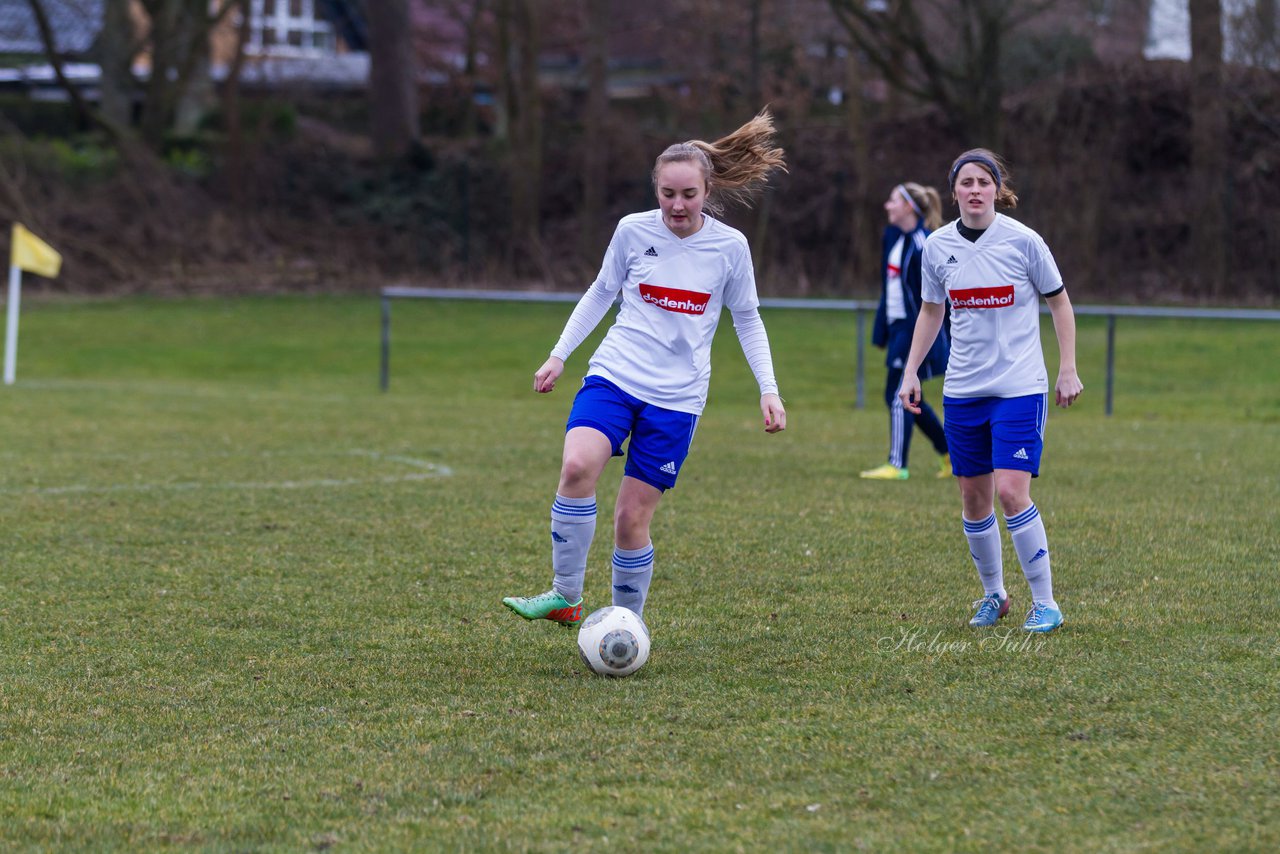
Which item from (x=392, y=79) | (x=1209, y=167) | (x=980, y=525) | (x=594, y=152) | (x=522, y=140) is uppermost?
(x=392, y=79)

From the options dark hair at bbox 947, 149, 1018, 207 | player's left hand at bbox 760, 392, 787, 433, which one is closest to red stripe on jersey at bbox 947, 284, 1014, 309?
dark hair at bbox 947, 149, 1018, 207

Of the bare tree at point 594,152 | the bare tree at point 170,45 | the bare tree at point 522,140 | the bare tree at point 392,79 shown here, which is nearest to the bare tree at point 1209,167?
the bare tree at point 594,152

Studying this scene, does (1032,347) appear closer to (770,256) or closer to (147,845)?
(147,845)

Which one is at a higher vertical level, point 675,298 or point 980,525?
point 675,298

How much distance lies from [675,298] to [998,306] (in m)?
1.31

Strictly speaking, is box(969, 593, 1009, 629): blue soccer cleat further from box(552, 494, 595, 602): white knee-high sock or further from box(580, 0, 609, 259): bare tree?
box(580, 0, 609, 259): bare tree

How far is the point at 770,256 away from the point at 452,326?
7.74 m

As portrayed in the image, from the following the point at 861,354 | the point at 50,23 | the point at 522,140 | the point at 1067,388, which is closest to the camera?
the point at 1067,388

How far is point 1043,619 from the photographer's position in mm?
5895

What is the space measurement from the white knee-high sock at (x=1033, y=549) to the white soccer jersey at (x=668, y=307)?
1145mm

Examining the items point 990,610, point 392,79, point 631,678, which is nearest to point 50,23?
point 392,79

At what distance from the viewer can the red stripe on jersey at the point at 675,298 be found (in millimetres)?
5551

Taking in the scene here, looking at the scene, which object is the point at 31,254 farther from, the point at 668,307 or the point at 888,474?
the point at 668,307

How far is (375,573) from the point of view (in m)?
7.21
